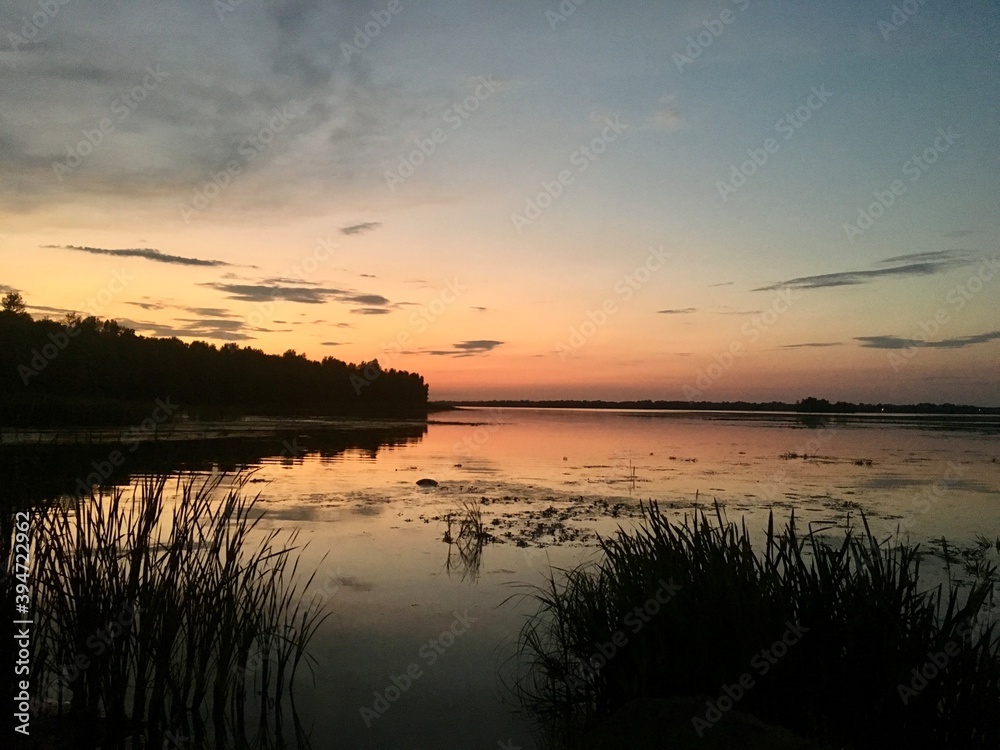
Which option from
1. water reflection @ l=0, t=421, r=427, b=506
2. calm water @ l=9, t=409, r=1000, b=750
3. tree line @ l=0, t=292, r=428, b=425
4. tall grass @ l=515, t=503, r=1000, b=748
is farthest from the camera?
tree line @ l=0, t=292, r=428, b=425

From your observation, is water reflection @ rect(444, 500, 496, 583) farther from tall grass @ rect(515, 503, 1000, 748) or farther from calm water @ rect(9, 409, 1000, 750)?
tall grass @ rect(515, 503, 1000, 748)

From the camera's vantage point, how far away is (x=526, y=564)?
426 inches

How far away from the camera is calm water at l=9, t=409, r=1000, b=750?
622 cm

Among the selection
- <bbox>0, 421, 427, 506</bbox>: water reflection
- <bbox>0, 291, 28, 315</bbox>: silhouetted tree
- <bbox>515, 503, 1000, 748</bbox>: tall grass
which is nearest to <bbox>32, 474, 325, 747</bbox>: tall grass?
<bbox>0, 421, 427, 506</bbox>: water reflection

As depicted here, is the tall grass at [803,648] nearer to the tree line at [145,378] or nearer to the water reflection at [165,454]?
the water reflection at [165,454]

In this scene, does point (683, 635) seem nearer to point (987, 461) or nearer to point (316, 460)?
point (316, 460)

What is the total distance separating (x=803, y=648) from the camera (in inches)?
196

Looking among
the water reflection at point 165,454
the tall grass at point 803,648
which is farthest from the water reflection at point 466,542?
the tall grass at point 803,648

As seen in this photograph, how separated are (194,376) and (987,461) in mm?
66870

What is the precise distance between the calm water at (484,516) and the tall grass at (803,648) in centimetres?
69

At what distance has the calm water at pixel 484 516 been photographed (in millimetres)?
6223

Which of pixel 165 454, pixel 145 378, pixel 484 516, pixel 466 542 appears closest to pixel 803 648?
pixel 466 542

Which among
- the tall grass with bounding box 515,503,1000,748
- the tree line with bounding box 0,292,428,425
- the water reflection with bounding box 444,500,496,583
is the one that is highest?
the tree line with bounding box 0,292,428,425

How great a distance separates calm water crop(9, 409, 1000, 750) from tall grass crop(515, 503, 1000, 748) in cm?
69
